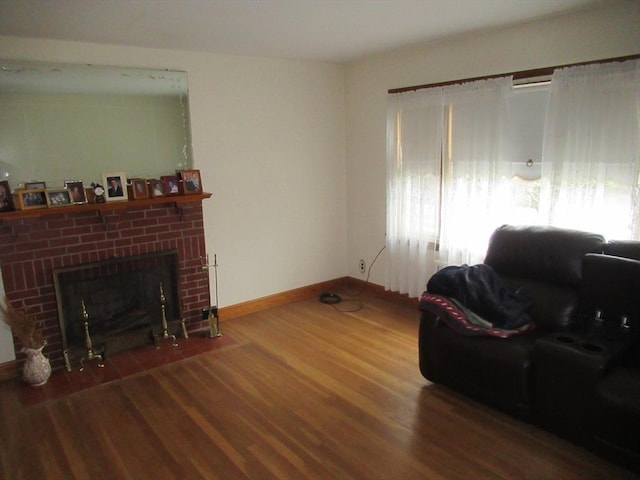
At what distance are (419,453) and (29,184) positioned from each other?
3111 mm

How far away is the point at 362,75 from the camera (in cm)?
464

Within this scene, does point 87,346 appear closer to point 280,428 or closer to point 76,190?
point 76,190

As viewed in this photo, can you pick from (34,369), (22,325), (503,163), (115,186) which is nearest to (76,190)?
(115,186)

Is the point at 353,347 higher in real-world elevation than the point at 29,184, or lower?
lower

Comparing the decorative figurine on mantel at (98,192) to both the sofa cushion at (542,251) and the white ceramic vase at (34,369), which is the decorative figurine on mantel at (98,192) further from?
the sofa cushion at (542,251)

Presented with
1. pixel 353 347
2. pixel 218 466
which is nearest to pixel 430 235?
pixel 353 347

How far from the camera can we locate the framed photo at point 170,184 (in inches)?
147

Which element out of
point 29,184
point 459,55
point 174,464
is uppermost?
point 459,55

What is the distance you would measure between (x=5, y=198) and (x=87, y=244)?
0.62 meters

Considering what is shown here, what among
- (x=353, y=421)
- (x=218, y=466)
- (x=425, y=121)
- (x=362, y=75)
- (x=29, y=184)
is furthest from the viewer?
(x=362, y=75)

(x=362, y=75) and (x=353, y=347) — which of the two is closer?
(x=353, y=347)

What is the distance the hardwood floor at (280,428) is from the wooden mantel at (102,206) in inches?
47.6

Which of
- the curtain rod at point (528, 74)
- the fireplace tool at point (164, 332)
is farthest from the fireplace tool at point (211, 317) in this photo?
the curtain rod at point (528, 74)

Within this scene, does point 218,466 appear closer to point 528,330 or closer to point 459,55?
point 528,330
